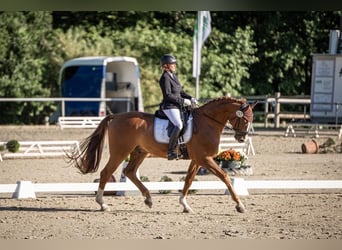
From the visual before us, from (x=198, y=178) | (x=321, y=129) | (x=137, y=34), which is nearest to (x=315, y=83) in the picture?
(x=321, y=129)

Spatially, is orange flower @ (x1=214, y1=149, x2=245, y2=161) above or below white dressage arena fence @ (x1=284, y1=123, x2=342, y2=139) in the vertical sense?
above

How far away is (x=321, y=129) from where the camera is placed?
61.7ft

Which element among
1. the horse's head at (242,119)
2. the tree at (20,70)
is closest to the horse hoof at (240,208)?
the horse's head at (242,119)

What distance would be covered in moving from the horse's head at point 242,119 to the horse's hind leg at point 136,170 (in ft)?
3.47

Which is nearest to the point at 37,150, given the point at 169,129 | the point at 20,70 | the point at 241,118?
the point at 169,129

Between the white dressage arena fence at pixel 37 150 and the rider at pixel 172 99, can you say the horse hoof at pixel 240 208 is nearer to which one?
the rider at pixel 172 99

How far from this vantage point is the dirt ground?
6.04 m

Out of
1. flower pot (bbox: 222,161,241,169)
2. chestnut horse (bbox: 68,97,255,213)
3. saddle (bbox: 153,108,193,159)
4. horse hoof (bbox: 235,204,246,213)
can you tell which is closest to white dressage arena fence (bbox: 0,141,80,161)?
flower pot (bbox: 222,161,241,169)

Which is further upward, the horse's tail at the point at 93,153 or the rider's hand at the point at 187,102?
the rider's hand at the point at 187,102

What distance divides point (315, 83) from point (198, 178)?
10.2 metres

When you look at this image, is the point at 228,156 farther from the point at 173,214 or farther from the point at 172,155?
the point at 173,214

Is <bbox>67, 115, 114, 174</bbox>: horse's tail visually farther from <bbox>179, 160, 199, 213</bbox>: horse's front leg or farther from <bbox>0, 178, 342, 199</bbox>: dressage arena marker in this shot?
<bbox>179, 160, 199, 213</bbox>: horse's front leg

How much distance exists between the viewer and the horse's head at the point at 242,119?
7320mm
